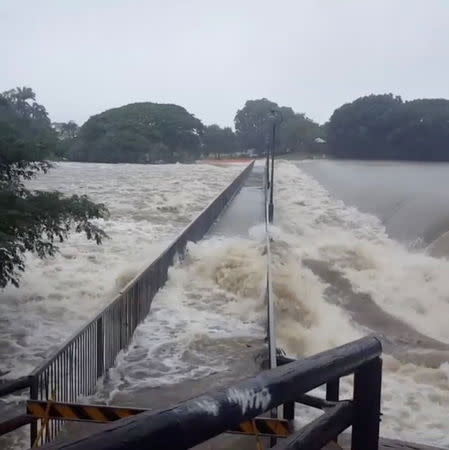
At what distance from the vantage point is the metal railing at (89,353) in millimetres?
5747

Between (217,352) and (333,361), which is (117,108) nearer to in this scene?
(217,352)

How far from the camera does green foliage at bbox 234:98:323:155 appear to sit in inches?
3856

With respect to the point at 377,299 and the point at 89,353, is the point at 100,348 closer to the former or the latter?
the point at 89,353

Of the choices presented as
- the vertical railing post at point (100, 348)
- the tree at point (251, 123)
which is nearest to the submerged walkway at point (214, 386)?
the vertical railing post at point (100, 348)

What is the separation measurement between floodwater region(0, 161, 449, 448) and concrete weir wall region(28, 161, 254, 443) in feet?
0.93

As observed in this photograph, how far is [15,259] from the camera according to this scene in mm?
7922

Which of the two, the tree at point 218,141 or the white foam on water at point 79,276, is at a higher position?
the tree at point 218,141

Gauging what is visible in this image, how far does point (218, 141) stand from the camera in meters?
105

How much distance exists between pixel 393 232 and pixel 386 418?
18104mm

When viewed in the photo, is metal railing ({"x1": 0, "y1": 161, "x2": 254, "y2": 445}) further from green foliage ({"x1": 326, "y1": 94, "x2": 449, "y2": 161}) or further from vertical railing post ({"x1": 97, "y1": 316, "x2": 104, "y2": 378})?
green foliage ({"x1": 326, "y1": 94, "x2": 449, "y2": 161})

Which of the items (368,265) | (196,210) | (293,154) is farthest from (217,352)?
(293,154)

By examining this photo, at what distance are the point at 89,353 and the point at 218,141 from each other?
98.9 metres

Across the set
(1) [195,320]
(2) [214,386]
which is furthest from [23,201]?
(1) [195,320]

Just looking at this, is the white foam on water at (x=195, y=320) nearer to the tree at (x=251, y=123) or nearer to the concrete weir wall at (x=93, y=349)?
the concrete weir wall at (x=93, y=349)
